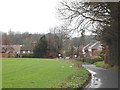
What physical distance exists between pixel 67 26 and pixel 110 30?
7.51 meters

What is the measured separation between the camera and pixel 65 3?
117 ft

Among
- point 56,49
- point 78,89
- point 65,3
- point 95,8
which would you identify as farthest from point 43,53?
point 78,89

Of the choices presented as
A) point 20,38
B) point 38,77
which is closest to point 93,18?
point 38,77

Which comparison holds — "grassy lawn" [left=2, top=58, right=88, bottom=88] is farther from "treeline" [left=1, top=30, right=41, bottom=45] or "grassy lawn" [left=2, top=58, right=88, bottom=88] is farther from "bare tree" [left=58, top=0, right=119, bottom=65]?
"treeline" [left=1, top=30, right=41, bottom=45]

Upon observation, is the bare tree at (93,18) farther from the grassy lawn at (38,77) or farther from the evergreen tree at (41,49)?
the evergreen tree at (41,49)

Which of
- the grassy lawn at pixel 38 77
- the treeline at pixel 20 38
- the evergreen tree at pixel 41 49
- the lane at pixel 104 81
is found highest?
the treeline at pixel 20 38

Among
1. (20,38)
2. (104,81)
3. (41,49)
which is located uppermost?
(20,38)

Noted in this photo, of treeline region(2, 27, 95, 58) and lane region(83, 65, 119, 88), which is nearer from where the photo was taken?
lane region(83, 65, 119, 88)

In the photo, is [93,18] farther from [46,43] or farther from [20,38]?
[20,38]

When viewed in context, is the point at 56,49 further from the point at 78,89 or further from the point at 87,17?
the point at 78,89

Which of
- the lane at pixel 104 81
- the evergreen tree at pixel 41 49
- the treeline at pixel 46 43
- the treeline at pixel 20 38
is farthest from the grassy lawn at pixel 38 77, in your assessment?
the treeline at pixel 20 38

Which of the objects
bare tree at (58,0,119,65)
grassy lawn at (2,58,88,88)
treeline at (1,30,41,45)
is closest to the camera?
grassy lawn at (2,58,88,88)

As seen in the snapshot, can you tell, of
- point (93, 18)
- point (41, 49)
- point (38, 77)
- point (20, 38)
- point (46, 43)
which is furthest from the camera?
point (20, 38)

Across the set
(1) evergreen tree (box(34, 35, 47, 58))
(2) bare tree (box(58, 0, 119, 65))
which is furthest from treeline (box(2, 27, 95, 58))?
(2) bare tree (box(58, 0, 119, 65))
